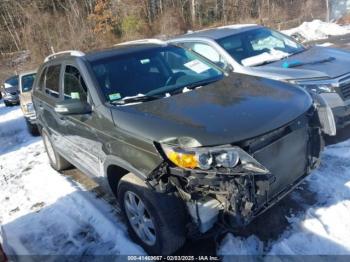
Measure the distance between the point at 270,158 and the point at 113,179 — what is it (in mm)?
1658

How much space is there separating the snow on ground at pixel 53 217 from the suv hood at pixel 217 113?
135 centimetres

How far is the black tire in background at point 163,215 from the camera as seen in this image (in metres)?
3.03

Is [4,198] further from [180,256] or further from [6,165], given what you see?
[180,256]

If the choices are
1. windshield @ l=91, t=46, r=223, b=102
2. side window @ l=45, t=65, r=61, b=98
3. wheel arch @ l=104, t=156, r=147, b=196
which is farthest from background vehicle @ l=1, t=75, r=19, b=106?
wheel arch @ l=104, t=156, r=147, b=196

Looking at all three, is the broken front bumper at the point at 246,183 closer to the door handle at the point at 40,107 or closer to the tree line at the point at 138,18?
the door handle at the point at 40,107

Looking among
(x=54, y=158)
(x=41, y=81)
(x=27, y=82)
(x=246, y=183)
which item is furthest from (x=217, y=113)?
(x=27, y=82)

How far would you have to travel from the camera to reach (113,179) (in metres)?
3.82

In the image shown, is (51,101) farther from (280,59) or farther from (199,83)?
(280,59)

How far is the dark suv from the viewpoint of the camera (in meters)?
2.87

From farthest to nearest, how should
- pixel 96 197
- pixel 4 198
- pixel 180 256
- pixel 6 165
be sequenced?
1. pixel 6 165
2. pixel 4 198
3. pixel 96 197
4. pixel 180 256

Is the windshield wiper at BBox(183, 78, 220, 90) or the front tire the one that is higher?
the windshield wiper at BBox(183, 78, 220, 90)

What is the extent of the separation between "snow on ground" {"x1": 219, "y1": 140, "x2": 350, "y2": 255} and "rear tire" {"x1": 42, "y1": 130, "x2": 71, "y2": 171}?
3320 mm

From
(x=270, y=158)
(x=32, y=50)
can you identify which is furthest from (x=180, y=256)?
(x=32, y=50)

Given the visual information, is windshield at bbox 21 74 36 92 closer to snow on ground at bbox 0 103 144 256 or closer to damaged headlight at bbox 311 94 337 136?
snow on ground at bbox 0 103 144 256
